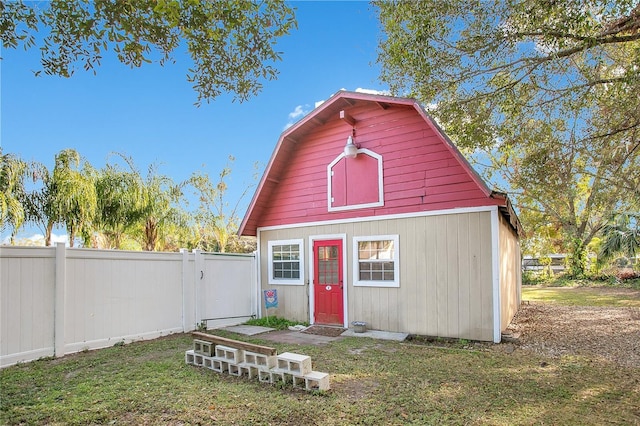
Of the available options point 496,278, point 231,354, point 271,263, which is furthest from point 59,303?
point 496,278

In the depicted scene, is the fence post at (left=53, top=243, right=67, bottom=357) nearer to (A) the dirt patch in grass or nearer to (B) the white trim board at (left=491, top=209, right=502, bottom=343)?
(B) the white trim board at (left=491, top=209, right=502, bottom=343)

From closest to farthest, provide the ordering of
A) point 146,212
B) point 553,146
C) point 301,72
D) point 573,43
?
1. point 573,43
2. point 553,146
3. point 301,72
4. point 146,212

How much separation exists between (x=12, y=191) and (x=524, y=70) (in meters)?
13.9

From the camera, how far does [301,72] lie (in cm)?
1016

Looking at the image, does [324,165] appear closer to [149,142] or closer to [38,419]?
[38,419]

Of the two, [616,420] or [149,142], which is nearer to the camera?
[616,420]

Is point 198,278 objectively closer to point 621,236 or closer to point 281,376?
point 281,376

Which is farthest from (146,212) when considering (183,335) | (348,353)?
(348,353)

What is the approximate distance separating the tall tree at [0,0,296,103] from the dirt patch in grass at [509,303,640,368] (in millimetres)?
6407

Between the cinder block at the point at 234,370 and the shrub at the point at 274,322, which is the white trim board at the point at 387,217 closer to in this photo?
the shrub at the point at 274,322

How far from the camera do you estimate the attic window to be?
322 inches

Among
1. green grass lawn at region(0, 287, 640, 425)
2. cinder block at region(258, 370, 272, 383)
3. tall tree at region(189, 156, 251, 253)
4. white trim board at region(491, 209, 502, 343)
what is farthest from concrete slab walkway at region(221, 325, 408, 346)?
tall tree at region(189, 156, 251, 253)

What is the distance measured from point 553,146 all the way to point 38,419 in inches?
357

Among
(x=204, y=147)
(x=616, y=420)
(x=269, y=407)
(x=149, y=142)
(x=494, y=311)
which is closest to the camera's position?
(x=616, y=420)
